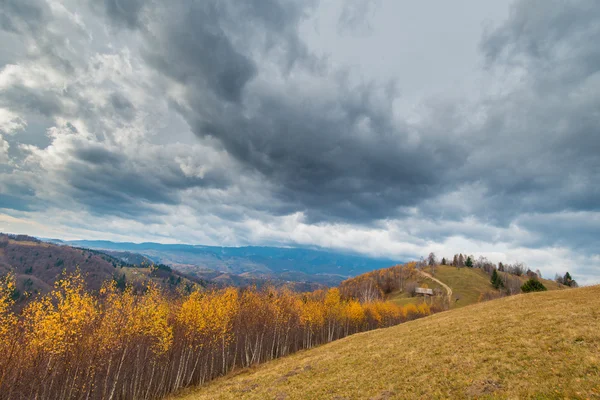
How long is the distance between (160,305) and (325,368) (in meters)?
34.3

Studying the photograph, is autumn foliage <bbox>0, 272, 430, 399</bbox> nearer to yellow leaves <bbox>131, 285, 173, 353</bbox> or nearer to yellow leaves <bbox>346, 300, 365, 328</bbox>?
yellow leaves <bbox>131, 285, 173, 353</bbox>

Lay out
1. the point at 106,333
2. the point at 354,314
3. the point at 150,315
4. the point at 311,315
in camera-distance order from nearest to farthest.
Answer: the point at 106,333 < the point at 150,315 < the point at 311,315 < the point at 354,314

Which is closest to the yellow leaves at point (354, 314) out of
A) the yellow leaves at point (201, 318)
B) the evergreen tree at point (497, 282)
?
the yellow leaves at point (201, 318)

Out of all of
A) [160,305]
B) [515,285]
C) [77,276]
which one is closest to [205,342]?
[160,305]

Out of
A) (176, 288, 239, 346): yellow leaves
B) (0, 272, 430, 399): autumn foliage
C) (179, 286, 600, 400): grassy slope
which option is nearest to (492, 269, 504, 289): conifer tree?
(0, 272, 430, 399): autumn foliage

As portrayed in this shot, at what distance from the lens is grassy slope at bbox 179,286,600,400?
1967 centimetres

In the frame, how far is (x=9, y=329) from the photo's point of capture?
32.1 m

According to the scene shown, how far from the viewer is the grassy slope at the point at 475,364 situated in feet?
64.5

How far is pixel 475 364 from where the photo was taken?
24422 mm

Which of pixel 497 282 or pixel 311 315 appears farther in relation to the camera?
pixel 497 282

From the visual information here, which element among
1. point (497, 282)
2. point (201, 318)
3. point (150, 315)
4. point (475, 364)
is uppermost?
point (475, 364)

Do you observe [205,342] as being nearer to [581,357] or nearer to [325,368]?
[325,368]

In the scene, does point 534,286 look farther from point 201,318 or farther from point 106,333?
point 106,333

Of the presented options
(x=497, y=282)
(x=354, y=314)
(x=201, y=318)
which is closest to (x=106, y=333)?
(x=201, y=318)
